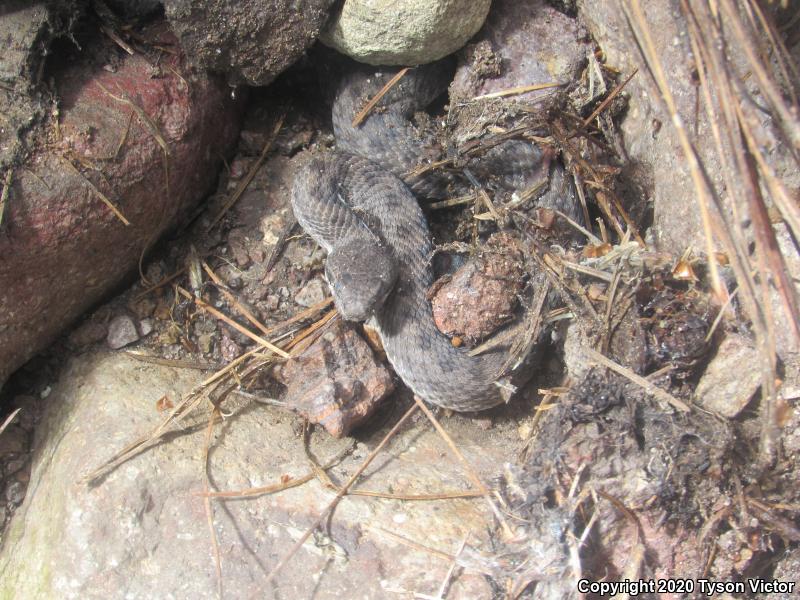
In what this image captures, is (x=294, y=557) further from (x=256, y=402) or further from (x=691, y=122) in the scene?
(x=691, y=122)

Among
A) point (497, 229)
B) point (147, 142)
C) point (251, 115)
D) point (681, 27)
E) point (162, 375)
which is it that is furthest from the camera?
point (251, 115)

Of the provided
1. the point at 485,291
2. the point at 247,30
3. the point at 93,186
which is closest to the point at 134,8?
the point at 247,30

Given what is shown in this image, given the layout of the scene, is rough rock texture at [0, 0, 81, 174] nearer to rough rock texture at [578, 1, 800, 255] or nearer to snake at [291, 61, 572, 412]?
snake at [291, 61, 572, 412]

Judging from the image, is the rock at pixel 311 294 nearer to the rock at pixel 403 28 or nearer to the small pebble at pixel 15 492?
the rock at pixel 403 28

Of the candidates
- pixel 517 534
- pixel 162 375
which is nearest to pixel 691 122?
pixel 517 534

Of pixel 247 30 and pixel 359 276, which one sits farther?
pixel 359 276

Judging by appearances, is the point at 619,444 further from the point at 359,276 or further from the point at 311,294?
the point at 311,294

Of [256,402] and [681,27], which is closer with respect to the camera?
[681,27]
